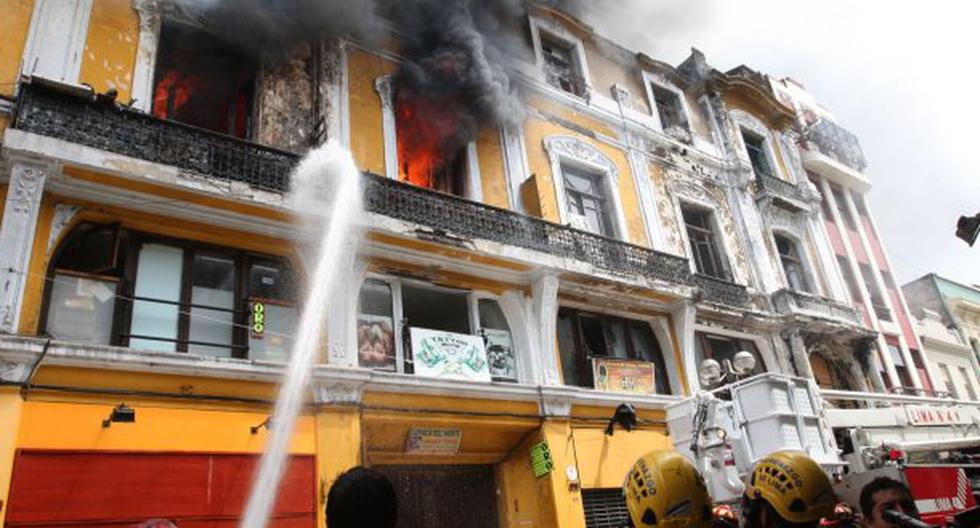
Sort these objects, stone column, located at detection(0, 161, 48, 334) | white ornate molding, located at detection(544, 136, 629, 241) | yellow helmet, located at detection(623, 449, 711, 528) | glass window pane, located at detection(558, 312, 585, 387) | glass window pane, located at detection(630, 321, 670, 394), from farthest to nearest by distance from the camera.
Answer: white ornate molding, located at detection(544, 136, 629, 241), glass window pane, located at detection(630, 321, 670, 394), glass window pane, located at detection(558, 312, 585, 387), stone column, located at detection(0, 161, 48, 334), yellow helmet, located at detection(623, 449, 711, 528)

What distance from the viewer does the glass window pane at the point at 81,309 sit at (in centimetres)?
852

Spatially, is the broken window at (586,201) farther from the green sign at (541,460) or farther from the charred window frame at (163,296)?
the charred window frame at (163,296)

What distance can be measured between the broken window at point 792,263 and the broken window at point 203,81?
15877 millimetres

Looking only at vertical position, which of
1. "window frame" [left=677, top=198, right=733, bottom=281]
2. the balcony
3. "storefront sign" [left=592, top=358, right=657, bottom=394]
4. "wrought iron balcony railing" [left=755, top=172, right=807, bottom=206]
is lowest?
"storefront sign" [left=592, top=358, right=657, bottom=394]

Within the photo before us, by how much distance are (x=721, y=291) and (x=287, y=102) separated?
1128cm

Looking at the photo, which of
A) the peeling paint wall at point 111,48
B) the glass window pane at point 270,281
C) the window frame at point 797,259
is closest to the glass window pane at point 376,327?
the glass window pane at point 270,281

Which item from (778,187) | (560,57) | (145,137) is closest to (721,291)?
(778,187)

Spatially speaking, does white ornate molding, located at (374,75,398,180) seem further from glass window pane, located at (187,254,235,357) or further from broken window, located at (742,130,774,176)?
broken window, located at (742,130,774,176)

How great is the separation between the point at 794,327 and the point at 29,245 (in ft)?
56.0

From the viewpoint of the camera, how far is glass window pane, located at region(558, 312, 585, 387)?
13.3m

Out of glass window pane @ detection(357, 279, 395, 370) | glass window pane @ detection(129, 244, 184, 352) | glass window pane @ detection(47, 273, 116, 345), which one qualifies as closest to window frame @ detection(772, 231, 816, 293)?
glass window pane @ detection(357, 279, 395, 370)

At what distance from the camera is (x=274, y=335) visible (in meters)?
10.1

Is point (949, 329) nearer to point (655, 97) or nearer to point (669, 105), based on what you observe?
point (669, 105)

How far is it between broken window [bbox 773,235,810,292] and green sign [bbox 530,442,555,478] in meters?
11.9
